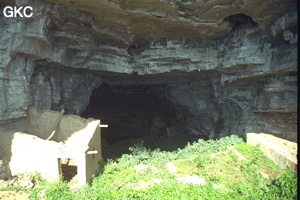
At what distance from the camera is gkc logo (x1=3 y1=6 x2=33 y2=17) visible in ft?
34.7

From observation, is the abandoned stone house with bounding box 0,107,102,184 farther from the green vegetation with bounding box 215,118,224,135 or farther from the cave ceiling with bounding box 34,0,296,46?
the green vegetation with bounding box 215,118,224,135

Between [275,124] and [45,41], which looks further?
[275,124]

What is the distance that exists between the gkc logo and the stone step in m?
12.9

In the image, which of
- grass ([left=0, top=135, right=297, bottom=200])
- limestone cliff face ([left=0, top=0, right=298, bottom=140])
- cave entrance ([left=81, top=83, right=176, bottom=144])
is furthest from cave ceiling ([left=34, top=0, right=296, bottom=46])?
cave entrance ([left=81, top=83, right=176, bottom=144])

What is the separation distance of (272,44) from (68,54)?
11.9 meters

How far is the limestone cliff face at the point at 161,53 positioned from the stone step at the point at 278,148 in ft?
3.35

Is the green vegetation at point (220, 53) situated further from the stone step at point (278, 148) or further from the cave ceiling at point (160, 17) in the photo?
the stone step at point (278, 148)

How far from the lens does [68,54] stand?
14641mm

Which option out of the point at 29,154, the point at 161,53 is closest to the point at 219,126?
the point at 161,53

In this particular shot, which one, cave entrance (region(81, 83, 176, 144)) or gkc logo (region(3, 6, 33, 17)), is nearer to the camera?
gkc logo (region(3, 6, 33, 17))

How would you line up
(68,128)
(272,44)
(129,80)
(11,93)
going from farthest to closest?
(129,80)
(272,44)
(68,128)
(11,93)

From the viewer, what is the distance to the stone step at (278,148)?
34.9ft

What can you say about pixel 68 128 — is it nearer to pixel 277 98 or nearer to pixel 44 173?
pixel 44 173

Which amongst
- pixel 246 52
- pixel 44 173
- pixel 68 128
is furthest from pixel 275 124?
pixel 44 173
